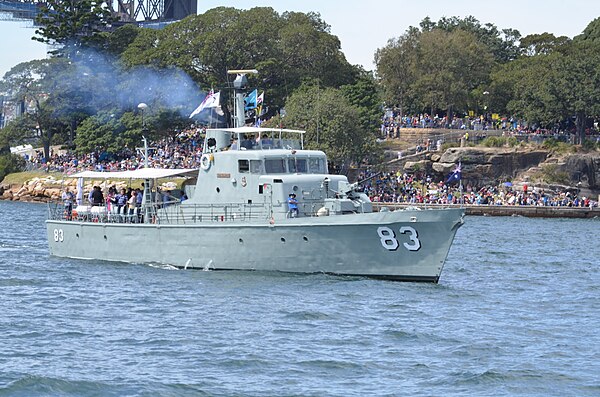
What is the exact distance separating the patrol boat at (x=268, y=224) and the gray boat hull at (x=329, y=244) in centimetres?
3

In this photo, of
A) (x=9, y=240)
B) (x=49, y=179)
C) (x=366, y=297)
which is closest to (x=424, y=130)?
(x=49, y=179)

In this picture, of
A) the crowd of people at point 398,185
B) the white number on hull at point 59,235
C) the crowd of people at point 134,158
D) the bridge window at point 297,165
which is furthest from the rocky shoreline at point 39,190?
the bridge window at point 297,165

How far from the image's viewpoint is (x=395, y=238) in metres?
34.9

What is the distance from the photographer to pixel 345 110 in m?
89.9

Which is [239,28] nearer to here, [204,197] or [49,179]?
[49,179]

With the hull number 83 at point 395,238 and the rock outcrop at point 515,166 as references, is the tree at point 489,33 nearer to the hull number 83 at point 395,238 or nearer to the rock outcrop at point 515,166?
the rock outcrop at point 515,166

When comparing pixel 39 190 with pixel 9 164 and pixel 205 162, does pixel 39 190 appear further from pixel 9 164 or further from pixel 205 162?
pixel 205 162

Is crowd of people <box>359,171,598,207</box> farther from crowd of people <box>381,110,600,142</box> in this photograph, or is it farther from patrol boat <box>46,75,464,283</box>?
patrol boat <box>46,75,464,283</box>

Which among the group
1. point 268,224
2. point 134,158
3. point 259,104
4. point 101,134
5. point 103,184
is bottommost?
point 103,184

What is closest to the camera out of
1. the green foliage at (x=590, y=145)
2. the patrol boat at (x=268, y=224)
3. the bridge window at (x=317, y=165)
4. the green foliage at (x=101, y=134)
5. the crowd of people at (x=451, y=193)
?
the patrol boat at (x=268, y=224)

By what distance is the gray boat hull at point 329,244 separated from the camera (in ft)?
114

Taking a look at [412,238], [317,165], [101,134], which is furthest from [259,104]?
[101,134]

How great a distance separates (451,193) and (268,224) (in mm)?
51192

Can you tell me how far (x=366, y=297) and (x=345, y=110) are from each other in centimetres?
5837
